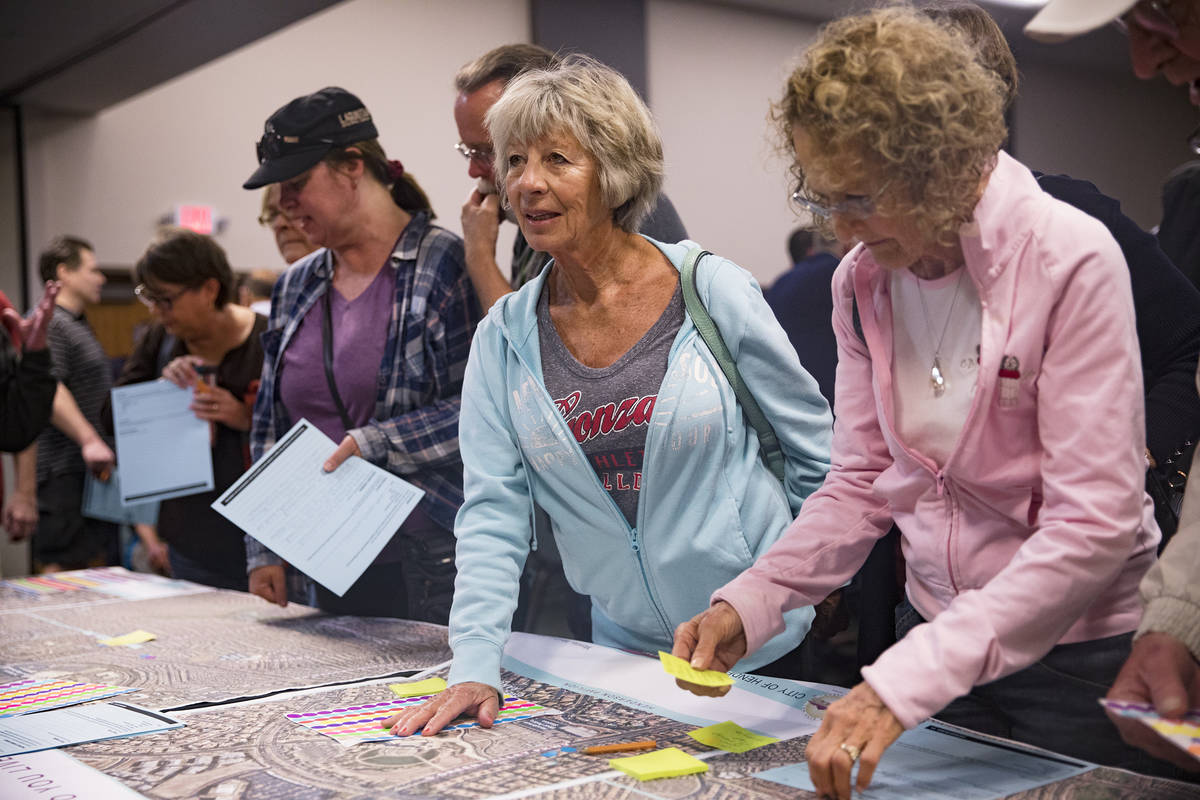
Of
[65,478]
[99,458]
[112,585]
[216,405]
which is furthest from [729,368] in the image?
[65,478]

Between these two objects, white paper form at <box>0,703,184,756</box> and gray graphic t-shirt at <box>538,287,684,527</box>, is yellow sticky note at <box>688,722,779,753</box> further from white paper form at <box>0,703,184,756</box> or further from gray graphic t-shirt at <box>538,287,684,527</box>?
white paper form at <box>0,703,184,756</box>

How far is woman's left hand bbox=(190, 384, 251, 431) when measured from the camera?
9.10 feet

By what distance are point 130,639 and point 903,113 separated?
1.79 metres

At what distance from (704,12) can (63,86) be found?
3.90 metres

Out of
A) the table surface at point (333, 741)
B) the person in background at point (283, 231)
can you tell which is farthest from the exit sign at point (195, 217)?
the table surface at point (333, 741)

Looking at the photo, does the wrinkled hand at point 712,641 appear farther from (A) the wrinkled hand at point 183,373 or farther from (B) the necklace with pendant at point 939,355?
(A) the wrinkled hand at point 183,373

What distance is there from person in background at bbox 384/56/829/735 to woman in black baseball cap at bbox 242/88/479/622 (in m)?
0.42

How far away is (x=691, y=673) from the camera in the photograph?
123 centimetres

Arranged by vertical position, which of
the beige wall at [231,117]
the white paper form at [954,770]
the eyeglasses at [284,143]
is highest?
the beige wall at [231,117]

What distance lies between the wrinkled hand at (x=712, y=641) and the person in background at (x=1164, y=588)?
0.41 metres

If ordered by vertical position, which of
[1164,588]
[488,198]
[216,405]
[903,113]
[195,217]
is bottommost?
[1164,588]

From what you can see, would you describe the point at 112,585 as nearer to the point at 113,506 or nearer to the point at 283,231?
the point at 113,506

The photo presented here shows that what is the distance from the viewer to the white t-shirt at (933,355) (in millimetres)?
1201

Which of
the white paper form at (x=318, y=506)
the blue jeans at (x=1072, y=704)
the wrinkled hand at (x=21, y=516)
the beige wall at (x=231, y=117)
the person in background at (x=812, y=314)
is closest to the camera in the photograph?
the blue jeans at (x=1072, y=704)
